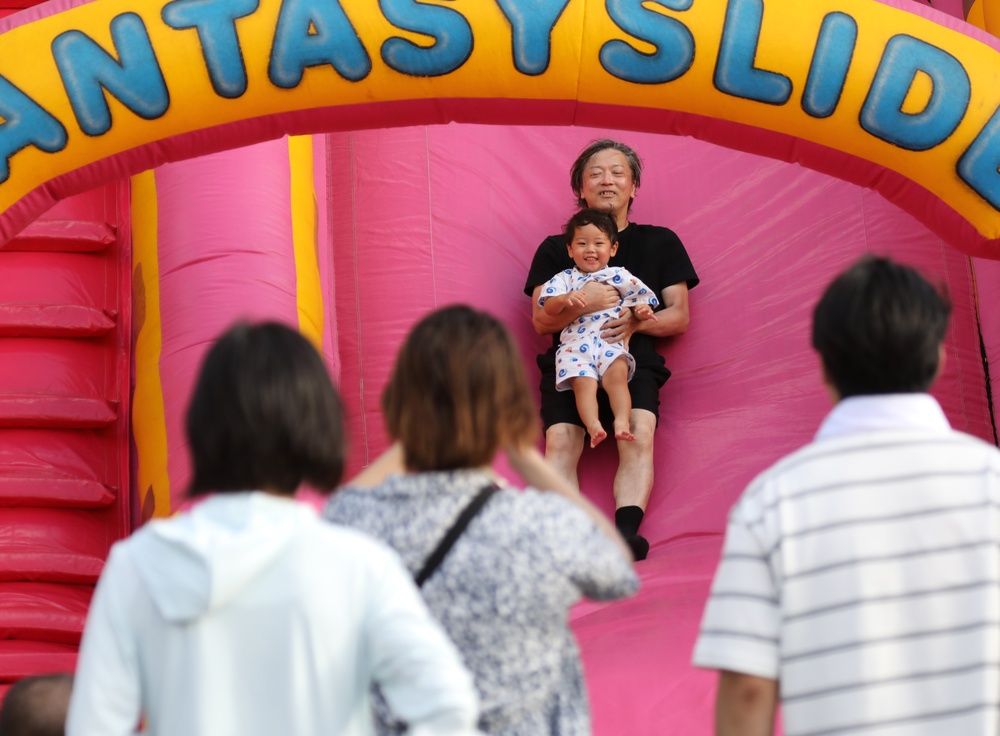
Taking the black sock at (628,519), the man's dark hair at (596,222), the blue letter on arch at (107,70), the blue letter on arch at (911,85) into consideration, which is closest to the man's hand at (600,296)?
the man's dark hair at (596,222)

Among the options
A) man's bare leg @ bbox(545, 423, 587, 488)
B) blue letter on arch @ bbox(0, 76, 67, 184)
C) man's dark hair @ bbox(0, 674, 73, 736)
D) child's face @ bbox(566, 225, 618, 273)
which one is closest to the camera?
man's dark hair @ bbox(0, 674, 73, 736)

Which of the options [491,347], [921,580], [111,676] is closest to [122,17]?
[491,347]

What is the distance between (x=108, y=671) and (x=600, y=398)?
2.55 m

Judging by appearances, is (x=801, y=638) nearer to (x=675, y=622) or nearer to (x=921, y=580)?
(x=921, y=580)

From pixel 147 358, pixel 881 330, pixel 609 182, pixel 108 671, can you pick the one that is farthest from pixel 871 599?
pixel 609 182

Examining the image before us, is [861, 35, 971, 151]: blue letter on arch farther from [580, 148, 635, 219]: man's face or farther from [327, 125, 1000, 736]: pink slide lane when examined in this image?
[580, 148, 635, 219]: man's face

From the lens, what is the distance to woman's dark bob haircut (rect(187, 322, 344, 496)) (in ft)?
4.54

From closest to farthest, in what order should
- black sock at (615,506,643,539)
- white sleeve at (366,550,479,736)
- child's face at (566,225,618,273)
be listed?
white sleeve at (366,550,479,736)
black sock at (615,506,643,539)
child's face at (566,225,618,273)

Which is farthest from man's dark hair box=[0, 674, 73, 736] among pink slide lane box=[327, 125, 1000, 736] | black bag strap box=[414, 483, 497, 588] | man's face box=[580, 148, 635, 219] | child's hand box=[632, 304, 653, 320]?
man's face box=[580, 148, 635, 219]

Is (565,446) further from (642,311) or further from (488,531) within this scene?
(488,531)

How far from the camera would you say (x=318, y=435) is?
140 centimetres

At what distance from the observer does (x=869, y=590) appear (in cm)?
144

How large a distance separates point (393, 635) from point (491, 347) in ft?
1.19

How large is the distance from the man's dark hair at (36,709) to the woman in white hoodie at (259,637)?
43cm
